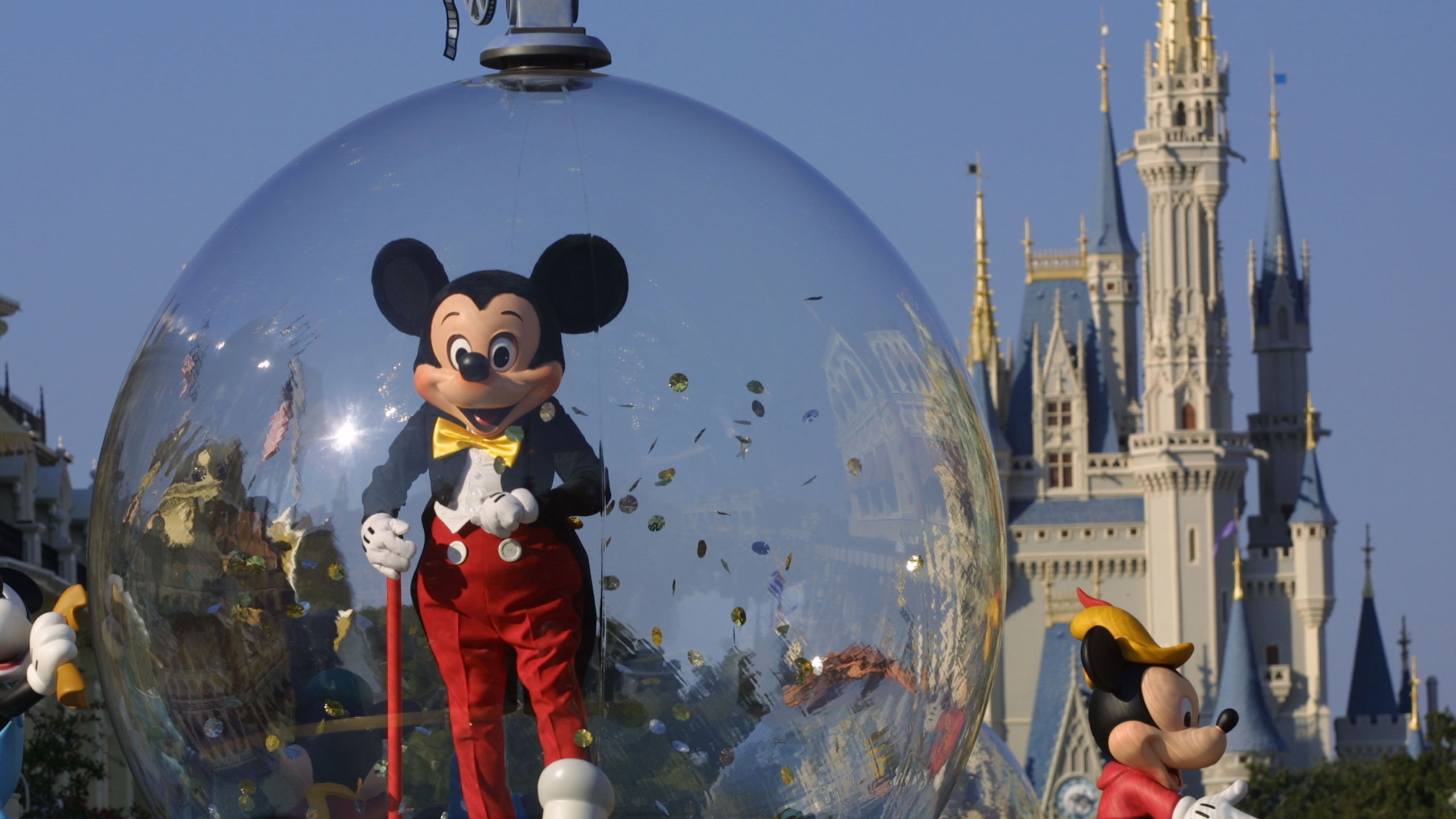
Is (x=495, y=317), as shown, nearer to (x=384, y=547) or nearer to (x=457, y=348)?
(x=457, y=348)

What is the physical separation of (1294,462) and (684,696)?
113 meters

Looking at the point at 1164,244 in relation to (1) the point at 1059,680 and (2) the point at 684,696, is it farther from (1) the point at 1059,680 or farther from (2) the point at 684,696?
(2) the point at 684,696

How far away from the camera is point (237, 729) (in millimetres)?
4641

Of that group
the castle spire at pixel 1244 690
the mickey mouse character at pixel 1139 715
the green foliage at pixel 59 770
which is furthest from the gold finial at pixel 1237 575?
the mickey mouse character at pixel 1139 715

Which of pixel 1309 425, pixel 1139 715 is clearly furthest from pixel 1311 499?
pixel 1139 715

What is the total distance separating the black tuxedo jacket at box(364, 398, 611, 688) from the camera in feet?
14.7

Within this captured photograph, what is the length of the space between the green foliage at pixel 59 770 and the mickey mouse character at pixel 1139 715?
1221cm

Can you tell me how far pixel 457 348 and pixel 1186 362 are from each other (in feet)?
351

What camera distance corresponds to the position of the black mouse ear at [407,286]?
4566 mm

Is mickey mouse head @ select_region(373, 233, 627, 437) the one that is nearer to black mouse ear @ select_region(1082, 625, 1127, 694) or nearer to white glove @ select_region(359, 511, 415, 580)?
white glove @ select_region(359, 511, 415, 580)

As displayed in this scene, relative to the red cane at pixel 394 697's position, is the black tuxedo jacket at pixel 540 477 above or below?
above

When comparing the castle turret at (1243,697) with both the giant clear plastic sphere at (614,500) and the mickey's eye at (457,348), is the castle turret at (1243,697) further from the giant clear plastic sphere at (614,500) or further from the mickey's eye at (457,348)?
the mickey's eye at (457,348)

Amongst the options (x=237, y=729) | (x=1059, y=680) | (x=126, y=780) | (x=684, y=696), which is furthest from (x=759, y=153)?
(x=1059, y=680)

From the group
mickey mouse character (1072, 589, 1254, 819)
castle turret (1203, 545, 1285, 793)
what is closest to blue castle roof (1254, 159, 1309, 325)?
castle turret (1203, 545, 1285, 793)
